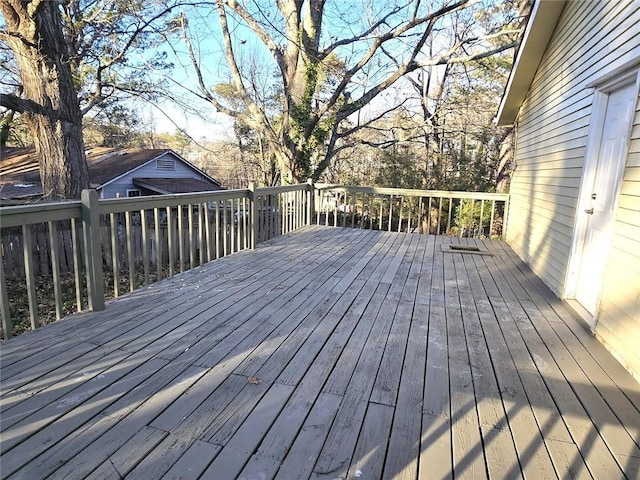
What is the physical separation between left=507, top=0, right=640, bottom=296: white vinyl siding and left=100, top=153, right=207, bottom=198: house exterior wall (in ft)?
42.3

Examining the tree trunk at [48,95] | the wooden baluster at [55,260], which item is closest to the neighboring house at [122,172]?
the tree trunk at [48,95]

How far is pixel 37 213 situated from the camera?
2307mm

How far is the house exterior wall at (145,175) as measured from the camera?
14.7 meters

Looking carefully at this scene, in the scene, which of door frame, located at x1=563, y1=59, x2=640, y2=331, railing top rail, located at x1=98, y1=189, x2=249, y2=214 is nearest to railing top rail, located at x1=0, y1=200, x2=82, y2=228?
railing top rail, located at x1=98, y1=189, x2=249, y2=214

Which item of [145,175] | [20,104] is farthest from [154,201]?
[145,175]

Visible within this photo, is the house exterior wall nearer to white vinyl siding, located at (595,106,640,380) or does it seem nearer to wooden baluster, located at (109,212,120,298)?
wooden baluster, located at (109,212,120,298)

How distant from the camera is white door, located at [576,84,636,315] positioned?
2.70m

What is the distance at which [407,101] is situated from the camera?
14164 millimetres

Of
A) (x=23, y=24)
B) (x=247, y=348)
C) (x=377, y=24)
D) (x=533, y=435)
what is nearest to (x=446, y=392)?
(x=533, y=435)

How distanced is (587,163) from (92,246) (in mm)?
4068

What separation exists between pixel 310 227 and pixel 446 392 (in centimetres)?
544

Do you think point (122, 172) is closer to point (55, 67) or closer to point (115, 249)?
point (55, 67)

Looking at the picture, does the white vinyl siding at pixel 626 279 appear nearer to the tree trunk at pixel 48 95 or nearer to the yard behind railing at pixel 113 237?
the yard behind railing at pixel 113 237

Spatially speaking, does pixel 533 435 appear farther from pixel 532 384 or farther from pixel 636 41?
pixel 636 41
